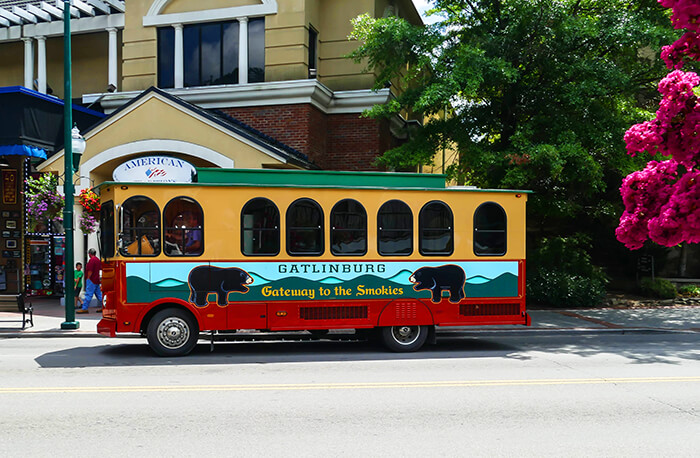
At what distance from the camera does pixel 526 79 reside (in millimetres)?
16875

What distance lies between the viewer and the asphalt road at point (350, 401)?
5586 mm

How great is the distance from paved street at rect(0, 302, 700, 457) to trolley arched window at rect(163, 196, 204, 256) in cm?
181

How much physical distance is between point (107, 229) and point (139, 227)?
799mm

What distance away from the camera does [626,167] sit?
1595 centimetres

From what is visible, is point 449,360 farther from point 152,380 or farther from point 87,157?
point 87,157

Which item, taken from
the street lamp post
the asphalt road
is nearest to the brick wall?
the street lamp post

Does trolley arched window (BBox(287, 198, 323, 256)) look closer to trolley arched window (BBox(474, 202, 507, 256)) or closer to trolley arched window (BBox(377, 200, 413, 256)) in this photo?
trolley arched window (BBox(377, 200, 413, 256))

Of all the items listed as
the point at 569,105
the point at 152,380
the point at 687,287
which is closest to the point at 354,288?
the point at 152,380

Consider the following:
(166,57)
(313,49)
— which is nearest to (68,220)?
(166,57)

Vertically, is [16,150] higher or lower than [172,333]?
higher

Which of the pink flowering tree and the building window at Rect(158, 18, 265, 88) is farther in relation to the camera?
the building window at Rect(158, 18, 265, 88)

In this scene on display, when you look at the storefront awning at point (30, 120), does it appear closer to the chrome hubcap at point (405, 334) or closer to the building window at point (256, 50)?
the building window at point (256, 50)

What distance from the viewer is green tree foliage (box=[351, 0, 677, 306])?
14742 millimetres

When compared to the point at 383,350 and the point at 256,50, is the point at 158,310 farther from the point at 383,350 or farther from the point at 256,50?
the point at 256,50
